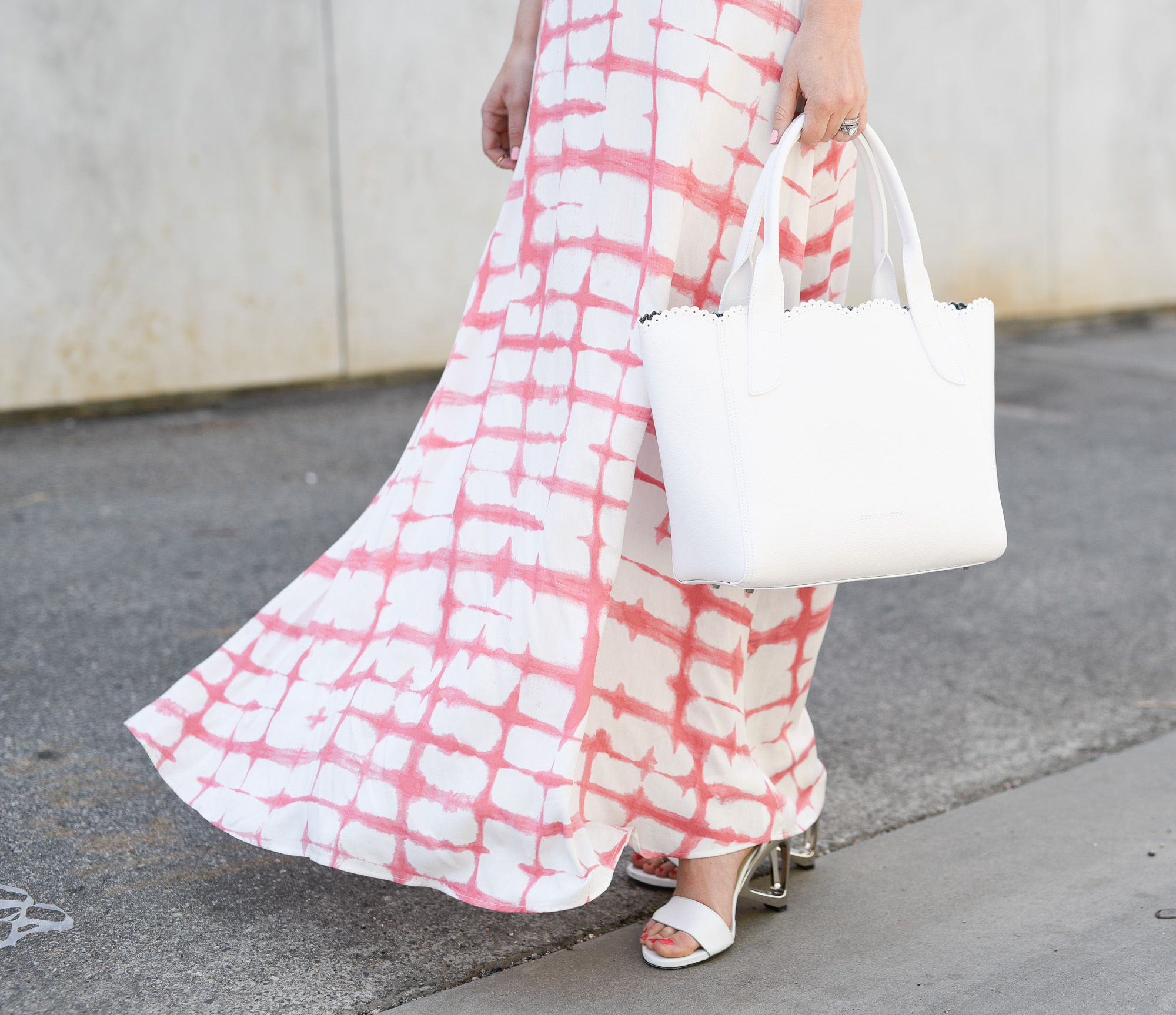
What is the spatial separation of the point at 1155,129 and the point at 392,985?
8.29 m

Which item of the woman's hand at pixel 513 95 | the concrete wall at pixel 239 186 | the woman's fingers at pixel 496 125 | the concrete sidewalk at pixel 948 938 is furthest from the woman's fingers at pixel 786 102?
the concrete wall at pixel 239 186

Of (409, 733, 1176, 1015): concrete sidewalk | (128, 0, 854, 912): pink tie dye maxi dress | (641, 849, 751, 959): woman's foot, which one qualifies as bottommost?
(409, 733, 1176, 1015): concrete sidewalk

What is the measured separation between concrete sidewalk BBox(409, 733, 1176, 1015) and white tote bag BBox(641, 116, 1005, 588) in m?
0.54

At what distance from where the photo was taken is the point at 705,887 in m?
1.73

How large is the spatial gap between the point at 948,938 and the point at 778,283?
928mm

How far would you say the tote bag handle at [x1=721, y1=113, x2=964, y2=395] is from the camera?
146cm

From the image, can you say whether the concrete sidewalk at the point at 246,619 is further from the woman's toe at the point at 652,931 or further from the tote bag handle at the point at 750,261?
the tote bag handle at the point at 750,261

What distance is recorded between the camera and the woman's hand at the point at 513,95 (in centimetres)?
184

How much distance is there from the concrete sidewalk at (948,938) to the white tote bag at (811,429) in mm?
543

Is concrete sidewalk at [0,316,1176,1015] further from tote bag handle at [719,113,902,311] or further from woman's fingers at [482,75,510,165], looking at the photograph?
woman's fingers at [482,75,510,165]

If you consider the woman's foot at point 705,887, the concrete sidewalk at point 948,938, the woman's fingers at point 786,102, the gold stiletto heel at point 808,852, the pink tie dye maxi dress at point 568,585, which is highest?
the woman's fingers at point 786,102

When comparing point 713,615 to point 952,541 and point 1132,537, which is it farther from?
point 1132,537

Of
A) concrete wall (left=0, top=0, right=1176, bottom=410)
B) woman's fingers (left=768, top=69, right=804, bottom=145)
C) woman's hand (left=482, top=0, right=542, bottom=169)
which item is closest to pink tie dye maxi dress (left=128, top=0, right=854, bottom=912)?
woman's fingers (left=768, top=69, right=804, bottom=145)

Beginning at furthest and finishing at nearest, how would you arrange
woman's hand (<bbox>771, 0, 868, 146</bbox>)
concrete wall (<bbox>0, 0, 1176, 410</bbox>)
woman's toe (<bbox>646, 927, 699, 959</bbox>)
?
concrete wall (<bbox>0, 0, 1176, 410</bbox>)
woman's toe (<bbox>646, 927, 699, 959</bbox>)
woman's hand (<bbox>771, 0, 868, 146</bbox>)
